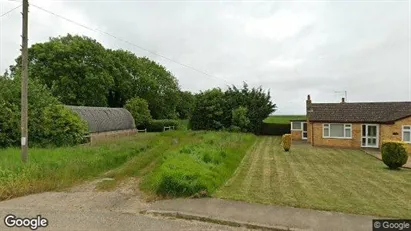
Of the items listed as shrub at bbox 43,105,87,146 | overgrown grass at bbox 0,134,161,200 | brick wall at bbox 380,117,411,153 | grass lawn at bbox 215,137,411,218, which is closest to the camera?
grass lawn at bbox 215,137,411,218

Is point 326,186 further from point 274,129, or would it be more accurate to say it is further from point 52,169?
point 274,129

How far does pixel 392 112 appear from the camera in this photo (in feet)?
80.6

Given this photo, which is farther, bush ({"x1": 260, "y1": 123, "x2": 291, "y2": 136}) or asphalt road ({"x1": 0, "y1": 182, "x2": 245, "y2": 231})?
bush ({"x1": 260, "y1": 123, "x2": 291, "y2": 136})

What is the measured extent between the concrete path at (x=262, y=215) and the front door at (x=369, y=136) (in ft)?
66.1

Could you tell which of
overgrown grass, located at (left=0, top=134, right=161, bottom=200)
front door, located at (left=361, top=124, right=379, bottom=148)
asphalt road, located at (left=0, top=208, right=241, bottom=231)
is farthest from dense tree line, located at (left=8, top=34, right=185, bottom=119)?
front door, located at (left=361, top=124, right=379, bottom=148)

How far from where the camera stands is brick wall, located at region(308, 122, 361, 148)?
25359 millimetres

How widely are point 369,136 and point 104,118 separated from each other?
25036mm

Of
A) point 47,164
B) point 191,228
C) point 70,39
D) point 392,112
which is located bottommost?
point 191,228

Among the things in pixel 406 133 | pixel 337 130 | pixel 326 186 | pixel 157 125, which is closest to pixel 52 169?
pixel 326 186

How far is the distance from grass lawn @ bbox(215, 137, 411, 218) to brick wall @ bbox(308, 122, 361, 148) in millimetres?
9367

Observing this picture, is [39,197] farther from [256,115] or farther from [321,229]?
[256,115]

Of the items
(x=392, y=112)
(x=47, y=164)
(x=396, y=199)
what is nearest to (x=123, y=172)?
(x=47, y=164)

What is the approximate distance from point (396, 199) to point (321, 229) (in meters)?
4.15

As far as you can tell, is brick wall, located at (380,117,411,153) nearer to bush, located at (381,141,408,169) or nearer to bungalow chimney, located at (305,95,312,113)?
bungalow chimney, located at (305,95,312,113)
